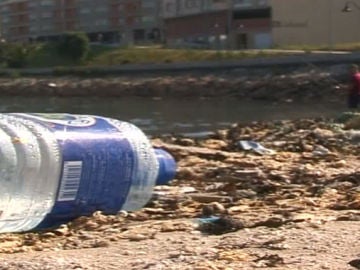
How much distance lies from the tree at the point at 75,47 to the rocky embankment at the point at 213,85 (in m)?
7.26

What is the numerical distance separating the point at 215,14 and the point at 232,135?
2438 inches

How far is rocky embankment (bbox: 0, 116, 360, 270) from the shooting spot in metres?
5.58

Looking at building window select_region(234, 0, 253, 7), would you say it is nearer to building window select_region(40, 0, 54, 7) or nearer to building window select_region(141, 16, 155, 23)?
building window select_region(141, 16, 155, 23)

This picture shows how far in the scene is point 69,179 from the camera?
7.54 meters

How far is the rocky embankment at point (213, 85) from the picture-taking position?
160ft

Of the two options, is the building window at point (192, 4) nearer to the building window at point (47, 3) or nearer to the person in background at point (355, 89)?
the building window at point (47, 3)

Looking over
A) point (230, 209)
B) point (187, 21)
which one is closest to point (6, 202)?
point (230, 209)

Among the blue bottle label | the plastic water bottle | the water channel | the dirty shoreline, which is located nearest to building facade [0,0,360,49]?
the water channel

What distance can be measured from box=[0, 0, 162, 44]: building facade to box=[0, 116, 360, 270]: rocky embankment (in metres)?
86.0

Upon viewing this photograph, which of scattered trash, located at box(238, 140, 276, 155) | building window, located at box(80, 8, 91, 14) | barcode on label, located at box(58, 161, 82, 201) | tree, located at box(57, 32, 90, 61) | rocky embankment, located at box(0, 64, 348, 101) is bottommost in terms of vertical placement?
rocky embankment, located at box(0, 64, 348, 101)

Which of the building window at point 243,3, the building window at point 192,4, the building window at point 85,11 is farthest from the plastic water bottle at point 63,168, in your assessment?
the building window at point 85,11

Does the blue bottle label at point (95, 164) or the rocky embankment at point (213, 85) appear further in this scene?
Answer: the rocky embankment at point (213, 85)

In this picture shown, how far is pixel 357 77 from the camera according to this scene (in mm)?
19391

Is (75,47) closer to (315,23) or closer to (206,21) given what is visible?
(206,21)
